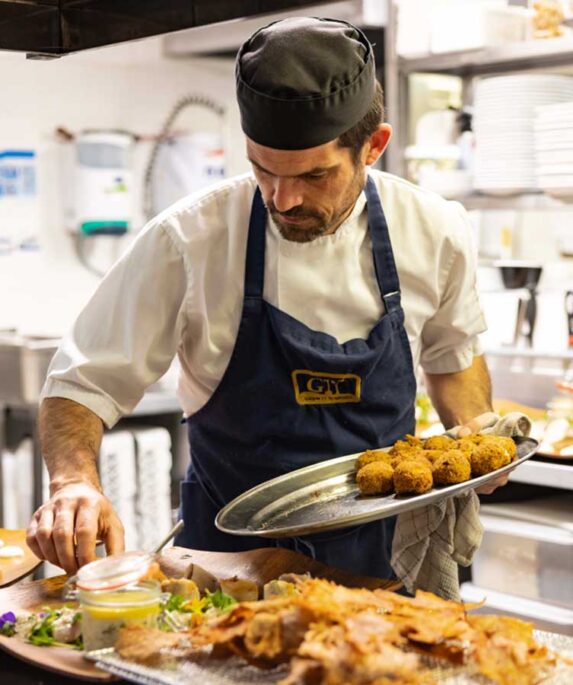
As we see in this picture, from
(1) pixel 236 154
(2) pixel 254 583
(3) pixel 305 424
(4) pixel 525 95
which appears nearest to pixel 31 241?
(1) pixel 236 154

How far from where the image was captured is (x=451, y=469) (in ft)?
6.35

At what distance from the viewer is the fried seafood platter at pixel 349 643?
1.32 metres

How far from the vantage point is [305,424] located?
2191 mm

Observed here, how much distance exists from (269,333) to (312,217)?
0.28 m

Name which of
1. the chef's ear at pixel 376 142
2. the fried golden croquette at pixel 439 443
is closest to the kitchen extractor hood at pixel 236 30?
the chef's ear at pixel 376 142

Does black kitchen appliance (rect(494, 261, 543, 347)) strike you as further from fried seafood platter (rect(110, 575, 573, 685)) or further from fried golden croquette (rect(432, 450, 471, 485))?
fried seafood platter (rect(110, 575, 573, 685))

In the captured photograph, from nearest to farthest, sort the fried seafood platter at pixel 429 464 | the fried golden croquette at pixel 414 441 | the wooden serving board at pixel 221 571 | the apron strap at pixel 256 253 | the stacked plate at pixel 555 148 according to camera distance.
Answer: the wooden serving board at pixel 221 571 → the fried seafood platter at pixel 429 464 → the fried golden croquette at pixel 414 441 → the apron strap at pixel 256 253 → the stacked plate at pixel 555 148

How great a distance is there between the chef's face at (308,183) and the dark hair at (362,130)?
0.04 ft

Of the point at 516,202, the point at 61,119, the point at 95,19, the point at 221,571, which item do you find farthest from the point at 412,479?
the point at 61,119

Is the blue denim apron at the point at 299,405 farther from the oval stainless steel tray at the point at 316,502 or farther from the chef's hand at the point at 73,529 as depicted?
the chef's hand at the point at 73,529

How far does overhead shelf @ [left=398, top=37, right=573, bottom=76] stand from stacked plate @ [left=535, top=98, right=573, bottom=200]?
0.72 feet

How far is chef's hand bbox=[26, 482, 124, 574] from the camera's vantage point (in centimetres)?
183

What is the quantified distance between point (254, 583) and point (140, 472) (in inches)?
110

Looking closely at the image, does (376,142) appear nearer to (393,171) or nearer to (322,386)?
(322,386)
